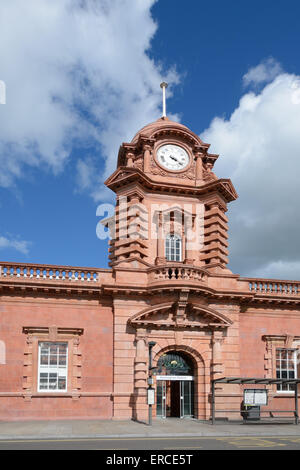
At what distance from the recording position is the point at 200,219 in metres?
30.4

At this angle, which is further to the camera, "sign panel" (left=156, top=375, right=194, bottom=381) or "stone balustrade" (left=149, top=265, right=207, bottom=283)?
"stone balustrade" (left=149, top=265, right=207, bottom=283)

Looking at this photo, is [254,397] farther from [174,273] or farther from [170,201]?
[170,201]

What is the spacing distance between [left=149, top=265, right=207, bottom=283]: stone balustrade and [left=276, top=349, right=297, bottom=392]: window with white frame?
21.5 ft

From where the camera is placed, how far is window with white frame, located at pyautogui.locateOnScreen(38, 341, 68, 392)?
24.6m

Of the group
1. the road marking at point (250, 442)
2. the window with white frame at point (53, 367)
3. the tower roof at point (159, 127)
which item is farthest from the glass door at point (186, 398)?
the tower roof at point (159, 127)

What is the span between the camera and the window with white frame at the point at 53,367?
2459 cm

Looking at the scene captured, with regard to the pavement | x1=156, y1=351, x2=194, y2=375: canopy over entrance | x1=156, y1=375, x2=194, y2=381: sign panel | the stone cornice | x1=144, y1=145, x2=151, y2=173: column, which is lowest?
the pavement

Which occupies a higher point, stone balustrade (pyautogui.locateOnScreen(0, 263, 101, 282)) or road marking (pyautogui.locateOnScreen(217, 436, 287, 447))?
stone balustrade (pyautogui.locateOnScreen(0, 263, 101, 282))

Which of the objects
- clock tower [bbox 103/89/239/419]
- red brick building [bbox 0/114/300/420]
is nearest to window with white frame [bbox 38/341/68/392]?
red brick building [bbox 0/114/300/420]

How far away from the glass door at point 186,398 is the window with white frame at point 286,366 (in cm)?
492

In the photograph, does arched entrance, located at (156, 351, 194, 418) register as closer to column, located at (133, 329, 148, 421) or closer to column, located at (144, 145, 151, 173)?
column, located at (133, 329, 148, 421)

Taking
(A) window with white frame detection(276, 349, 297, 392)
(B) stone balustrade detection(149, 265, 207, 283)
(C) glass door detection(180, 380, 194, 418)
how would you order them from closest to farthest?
(B) stone balustrade detection(149, 265, 207, 283) → (C) glass door detection(180, 380, 194, 418) → (A) window with white frame detection(276, 349, 297, 392)

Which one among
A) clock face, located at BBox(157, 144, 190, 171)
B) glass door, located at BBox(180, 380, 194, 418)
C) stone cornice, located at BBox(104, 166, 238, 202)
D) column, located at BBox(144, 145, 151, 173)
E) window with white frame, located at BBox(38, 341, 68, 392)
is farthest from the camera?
clock face, located at BBox(157, 144, 190, 171)

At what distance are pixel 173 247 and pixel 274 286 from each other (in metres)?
6.19
